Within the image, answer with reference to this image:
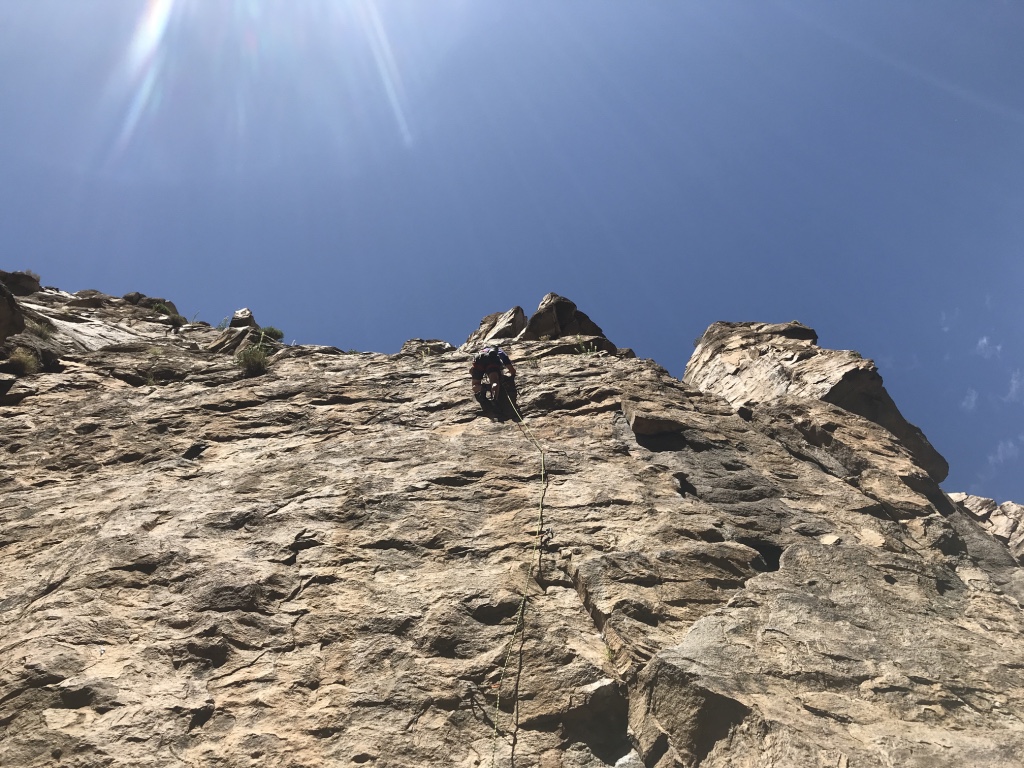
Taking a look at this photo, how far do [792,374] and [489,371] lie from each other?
335 inches

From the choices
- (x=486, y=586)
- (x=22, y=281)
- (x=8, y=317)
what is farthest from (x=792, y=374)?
(x=22, y=281)

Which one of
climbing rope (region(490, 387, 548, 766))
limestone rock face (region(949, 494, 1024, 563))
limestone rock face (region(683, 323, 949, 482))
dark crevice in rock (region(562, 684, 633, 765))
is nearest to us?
dark crevice in rock (region(562, 684, 633, 765))

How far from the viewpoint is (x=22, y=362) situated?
37.0ft

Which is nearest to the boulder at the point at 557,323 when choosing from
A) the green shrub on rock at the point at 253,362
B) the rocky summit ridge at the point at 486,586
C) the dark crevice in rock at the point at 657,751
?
the rocky summit ridge at the point at 486,586

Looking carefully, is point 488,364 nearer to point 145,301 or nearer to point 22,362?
point 22,362

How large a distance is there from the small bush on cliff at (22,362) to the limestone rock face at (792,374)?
1382 centimetres

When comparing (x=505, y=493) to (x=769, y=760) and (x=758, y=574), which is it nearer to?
(x=758, y=574)

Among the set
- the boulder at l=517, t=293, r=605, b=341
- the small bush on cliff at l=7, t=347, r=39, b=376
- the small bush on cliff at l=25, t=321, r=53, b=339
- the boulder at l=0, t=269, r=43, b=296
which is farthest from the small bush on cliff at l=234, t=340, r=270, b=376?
the boulder at l=0, t=269, r=43, b=296

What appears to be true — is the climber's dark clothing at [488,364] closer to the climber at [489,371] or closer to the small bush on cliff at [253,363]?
the climber at [489,371]

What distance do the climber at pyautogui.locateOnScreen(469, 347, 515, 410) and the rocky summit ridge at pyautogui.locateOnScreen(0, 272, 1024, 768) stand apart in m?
0.33

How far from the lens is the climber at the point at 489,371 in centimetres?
1013

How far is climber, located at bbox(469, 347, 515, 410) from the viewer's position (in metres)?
10.1

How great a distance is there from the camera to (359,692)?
4891mm

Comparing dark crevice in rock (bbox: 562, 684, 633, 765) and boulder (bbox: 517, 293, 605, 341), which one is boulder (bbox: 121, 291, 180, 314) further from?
dark crevice in rock (bbox: 562, 684, 633, 765)
